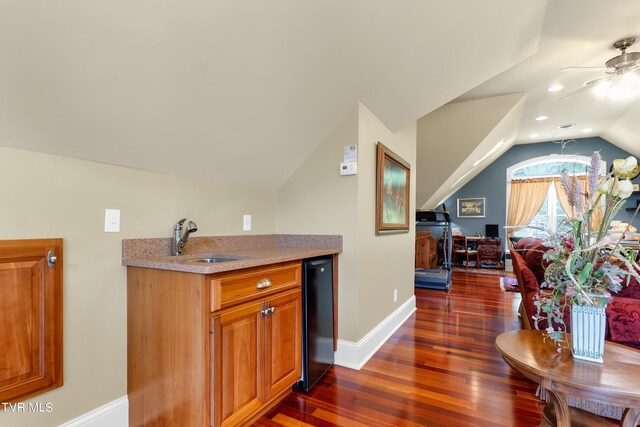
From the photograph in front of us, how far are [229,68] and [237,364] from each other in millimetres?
1461

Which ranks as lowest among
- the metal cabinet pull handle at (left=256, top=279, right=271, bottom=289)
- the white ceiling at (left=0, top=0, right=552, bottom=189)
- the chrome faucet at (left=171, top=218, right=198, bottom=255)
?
the metal cabinet pull handle at (left=256, top=279, right=271, bottom=289)

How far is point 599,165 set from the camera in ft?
3.99

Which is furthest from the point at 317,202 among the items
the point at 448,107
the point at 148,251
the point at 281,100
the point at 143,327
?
the point at 448,107

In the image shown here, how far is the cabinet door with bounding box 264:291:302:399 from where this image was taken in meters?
1.68

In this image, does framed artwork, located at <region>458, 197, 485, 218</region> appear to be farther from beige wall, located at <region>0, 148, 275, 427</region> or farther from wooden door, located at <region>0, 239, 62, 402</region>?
wooden door, located at <region>0, 239, 62, 402</region>

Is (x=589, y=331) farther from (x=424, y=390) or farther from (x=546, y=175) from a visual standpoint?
(x=546, y=175)

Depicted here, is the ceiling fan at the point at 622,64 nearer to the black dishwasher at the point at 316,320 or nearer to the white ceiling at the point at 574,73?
the white ceiling at the point at 574,73

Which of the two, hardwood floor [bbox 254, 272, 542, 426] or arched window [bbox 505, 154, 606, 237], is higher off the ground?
arched window [bbox 505, 154, 606, 237]

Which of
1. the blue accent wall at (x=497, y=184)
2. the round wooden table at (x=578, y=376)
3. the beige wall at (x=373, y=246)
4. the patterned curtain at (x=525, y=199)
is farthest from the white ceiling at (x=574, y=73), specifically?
the round wooden table at (x=578, y=376)

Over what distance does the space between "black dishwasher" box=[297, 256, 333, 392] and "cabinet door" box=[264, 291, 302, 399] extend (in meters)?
0.05

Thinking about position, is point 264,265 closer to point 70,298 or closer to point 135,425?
point 70,298

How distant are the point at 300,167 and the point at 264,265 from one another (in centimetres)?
114

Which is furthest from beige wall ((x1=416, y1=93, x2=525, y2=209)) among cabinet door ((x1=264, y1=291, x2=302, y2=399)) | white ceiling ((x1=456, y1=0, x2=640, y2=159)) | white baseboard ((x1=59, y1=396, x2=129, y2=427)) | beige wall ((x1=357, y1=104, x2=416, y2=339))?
white baseboard ((x1=59, y1=396, x2=129, y2=427))

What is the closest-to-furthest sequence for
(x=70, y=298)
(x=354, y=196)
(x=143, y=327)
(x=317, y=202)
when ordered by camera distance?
1. (x=70, y=298)
2. (x=143, y=327)
3. (x=354, y=196)
4. (x=317, y=202)
